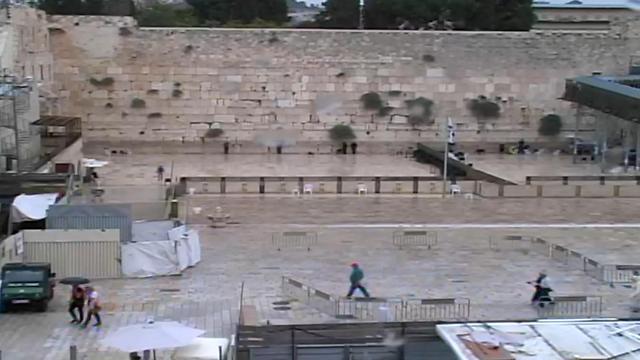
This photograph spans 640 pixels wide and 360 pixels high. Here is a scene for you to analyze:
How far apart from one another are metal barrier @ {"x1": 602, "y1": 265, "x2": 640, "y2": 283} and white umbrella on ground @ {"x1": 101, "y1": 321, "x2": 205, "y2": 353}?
7426 millimetres

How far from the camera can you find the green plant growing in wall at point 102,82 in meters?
30.9

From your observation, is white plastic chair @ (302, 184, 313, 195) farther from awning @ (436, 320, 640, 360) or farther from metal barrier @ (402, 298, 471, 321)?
awning @ (436, 320, 640, 360)

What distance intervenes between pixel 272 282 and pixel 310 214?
594cm

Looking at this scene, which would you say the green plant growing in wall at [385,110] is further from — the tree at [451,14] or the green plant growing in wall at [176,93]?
the tree at [451,14]

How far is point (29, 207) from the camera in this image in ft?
54.4

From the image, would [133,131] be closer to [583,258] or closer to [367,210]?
[367,210]

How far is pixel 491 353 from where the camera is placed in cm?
846

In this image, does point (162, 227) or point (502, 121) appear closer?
point (162, 227)

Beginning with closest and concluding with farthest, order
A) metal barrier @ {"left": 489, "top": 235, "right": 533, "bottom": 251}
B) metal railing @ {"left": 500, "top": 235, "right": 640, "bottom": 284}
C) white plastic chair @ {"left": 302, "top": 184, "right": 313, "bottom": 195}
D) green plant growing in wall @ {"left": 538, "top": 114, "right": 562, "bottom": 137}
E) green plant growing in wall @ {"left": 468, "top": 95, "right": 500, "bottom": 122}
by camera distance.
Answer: metal railing @ {"left": 500, "top": 235, "right": 640, "bottom": 284}, metal barrier @ {"left": 489, "top": 235, "right": 533, "bottom": 251}, white plastic chair @ {"left": 302, "top": 184, "right": 313, "bottom": 195}, green plant growing in wall @ {"left": 468, "top": 95, "right": 500, "bottom": 122}, green plant growing in wall @ {"left": 538, "top": 114, "right": 562, "bottom": 137}

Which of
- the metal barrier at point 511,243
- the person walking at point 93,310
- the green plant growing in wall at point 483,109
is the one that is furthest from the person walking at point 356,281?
the green plant growing in wall at point 483,109

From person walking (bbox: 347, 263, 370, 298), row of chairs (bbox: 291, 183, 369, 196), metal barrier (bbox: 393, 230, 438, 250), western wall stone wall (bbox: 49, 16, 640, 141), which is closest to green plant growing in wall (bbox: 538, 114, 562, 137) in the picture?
western wall stone wall (bbox: 49, 16, 640, 141)

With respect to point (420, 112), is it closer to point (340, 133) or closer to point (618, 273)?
point (340, 133)

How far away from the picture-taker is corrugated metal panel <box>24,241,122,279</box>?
14.2 m

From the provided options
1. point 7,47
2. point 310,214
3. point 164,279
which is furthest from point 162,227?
point 7,47
